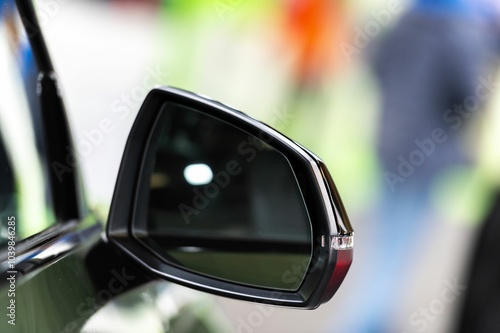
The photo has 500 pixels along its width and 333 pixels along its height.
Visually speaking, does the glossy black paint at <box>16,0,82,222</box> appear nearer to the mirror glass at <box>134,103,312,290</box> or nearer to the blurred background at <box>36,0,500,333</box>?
the mirror glass at <box>134,103,312,290</box>

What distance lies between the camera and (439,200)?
5.24 m

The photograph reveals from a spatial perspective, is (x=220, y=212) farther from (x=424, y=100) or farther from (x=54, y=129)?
(x=424, y=100)

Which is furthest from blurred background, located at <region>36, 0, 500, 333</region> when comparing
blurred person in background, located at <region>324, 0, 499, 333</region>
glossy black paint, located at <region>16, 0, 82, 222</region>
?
glossy black paint, located at <region>16, 0, 82, 222</region>

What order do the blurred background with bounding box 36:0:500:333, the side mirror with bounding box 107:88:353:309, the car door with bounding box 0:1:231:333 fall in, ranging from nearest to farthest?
the car door with bounding box 0:1:231:333 < the side mirror with bounding box 107:88:353:309 < the blurred background with bounding box 36:0:500:333

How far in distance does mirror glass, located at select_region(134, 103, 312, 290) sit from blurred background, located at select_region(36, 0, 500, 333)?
2542mm

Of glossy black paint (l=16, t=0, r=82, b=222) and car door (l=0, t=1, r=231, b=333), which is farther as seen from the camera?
glossy black paint (l=16, t=0, r=82, b=222)

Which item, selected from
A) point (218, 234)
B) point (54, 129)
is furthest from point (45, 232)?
point (218, 234)

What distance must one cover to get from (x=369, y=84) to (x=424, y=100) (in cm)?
39

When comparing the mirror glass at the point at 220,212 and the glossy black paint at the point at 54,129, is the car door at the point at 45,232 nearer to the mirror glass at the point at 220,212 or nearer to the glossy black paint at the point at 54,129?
the glossy black paint at the point at 54,129

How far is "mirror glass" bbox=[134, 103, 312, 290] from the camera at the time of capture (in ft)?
3.69

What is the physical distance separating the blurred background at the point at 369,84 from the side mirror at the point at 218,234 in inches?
132

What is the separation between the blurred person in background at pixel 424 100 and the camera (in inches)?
201

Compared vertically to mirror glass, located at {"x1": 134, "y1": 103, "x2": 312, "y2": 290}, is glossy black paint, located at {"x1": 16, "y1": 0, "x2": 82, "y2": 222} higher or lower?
higher

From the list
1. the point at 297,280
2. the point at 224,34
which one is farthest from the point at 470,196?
the point at 297,280
